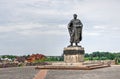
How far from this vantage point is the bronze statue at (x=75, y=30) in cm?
2741

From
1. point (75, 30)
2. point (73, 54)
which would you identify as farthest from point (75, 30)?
point (73, 54)

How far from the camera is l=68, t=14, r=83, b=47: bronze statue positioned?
27.4 metres

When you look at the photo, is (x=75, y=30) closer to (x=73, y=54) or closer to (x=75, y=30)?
(x=75, y=30)

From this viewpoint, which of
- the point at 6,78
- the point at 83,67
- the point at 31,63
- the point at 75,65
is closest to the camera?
the point at 6,78

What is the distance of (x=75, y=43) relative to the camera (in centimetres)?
2748

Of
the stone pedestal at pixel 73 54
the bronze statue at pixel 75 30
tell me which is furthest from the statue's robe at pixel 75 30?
the stone pedestal at pixel 73 54

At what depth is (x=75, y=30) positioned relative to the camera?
2755 centimetres

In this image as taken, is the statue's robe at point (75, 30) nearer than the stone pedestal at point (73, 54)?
No

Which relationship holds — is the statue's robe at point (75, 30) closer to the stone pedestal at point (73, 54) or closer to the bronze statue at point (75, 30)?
the bronze statue at point (75, 30)

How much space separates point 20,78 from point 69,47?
417 inches

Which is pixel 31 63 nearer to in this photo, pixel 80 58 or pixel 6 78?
pixel 80 58

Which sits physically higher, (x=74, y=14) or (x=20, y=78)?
(x=74, y=14)

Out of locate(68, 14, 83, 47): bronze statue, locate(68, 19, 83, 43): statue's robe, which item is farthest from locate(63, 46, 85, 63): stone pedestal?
locate(68, 19, 83, 43): statue's robe

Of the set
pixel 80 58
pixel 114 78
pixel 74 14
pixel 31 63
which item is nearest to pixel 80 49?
pixel 80 58
